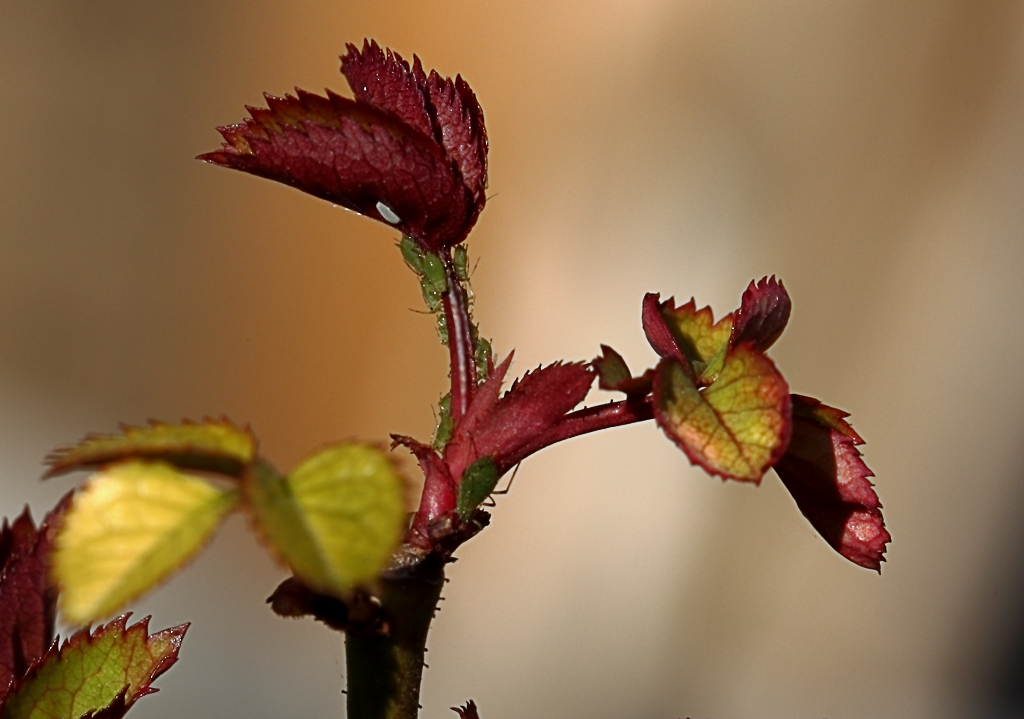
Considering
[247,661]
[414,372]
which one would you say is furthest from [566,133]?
[247,661]

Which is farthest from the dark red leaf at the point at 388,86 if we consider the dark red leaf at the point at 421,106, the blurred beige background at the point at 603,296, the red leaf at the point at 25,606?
the blurred beige background at the point at 603,296

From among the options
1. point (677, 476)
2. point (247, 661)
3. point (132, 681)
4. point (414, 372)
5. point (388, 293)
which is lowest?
point (132, 681)

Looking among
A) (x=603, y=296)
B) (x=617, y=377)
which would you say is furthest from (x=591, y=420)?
(x=603, y=296)

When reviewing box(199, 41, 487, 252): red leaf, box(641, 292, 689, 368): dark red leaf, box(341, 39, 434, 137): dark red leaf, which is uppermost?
box(341, 39, 434, 137): dark red leaf

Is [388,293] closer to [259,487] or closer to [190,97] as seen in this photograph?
[190,97]

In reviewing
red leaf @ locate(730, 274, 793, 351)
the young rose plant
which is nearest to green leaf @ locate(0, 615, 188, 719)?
the young rose plant

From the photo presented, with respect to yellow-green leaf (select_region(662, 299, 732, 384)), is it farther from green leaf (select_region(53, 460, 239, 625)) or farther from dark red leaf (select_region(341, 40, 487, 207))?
green leaf (select_region(53, 460, 239, 625))
